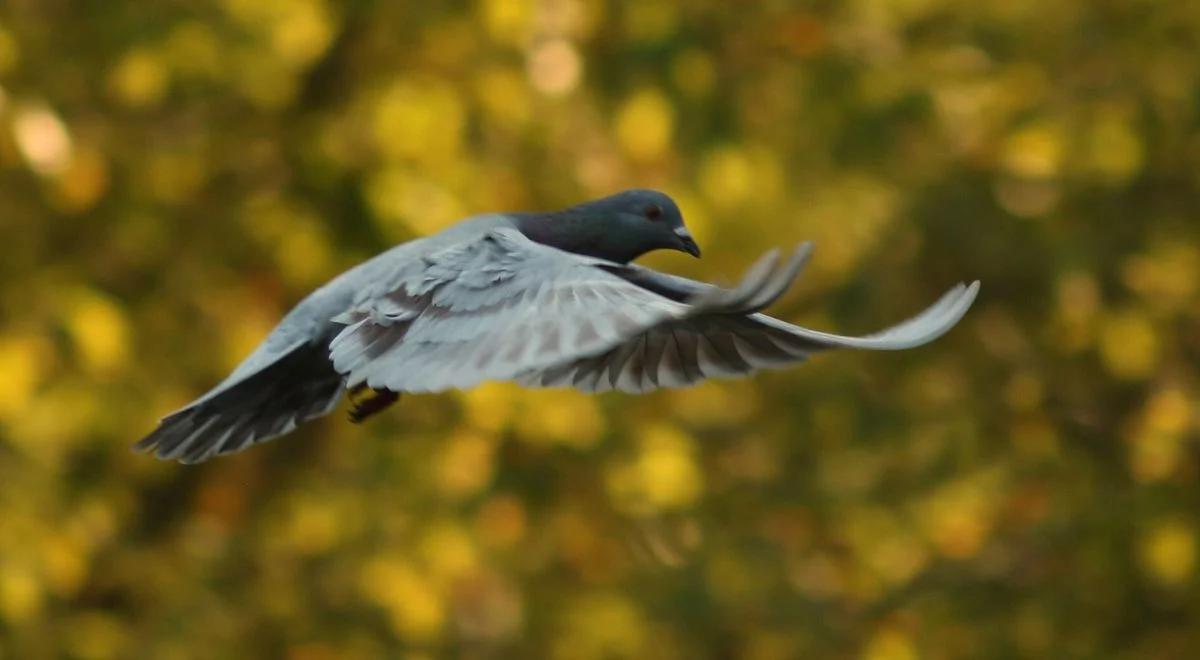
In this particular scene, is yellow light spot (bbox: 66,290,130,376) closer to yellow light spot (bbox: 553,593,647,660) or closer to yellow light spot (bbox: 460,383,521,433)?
yellow light spot (bbox: 460,383,521,433)

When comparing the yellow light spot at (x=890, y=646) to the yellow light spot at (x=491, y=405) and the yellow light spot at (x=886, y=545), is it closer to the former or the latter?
the yellow light spot at (x=886, y=545)

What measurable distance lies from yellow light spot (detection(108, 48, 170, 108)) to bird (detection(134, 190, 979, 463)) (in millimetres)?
3710

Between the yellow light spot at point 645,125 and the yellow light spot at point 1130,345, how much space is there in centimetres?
217

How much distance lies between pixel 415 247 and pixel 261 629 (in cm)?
471

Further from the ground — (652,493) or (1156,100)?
(1156,100)

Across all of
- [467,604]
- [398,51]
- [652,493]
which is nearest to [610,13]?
[398,51]

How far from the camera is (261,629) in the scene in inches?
324

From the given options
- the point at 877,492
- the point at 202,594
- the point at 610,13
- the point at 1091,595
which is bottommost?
the point at 1091,595

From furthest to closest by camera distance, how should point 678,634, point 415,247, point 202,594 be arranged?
point 678,634 → point 202,594 → point 415,247

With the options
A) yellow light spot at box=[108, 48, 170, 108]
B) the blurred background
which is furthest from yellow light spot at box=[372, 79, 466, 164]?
yellow light spot at box=[108, 48, 170, 108]

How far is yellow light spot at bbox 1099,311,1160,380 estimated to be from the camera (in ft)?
27.6

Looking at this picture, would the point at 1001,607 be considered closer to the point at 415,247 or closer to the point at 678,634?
the point at 678,634

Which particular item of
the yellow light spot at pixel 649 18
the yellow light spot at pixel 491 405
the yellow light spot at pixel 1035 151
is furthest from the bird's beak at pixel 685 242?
the yellow light spot at pixel 1035 151

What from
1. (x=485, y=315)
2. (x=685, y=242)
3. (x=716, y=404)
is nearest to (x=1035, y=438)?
(x=716, y=404)
